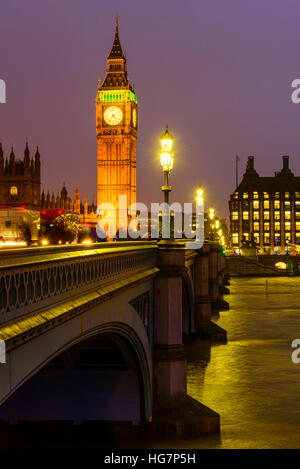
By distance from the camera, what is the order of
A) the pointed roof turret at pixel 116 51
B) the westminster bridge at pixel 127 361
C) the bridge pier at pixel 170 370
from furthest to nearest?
the pointed roof turret at pixel 116 51 → the bridge pier at pixel 170 370 → the westminster bridge at pixel 127 361

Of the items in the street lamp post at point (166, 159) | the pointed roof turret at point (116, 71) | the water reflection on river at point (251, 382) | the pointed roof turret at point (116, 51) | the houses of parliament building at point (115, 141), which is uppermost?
the pointed roof turret at point (116, 51)

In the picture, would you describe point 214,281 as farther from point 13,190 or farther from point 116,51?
point 116,51

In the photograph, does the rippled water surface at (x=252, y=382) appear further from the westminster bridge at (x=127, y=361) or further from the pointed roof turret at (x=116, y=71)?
the pointed roof turret at (x=116, y=71)

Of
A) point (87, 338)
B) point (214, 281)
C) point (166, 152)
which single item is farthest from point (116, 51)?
point (87, 338)

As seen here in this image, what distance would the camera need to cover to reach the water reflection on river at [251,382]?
25.1 metres

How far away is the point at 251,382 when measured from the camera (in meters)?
34.4

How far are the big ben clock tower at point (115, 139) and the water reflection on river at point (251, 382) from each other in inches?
4530

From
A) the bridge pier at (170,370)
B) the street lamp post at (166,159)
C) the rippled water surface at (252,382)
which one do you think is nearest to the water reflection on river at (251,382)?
the rippled water surface at (252,382)

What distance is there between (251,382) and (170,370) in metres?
12.8

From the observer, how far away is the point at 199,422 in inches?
888

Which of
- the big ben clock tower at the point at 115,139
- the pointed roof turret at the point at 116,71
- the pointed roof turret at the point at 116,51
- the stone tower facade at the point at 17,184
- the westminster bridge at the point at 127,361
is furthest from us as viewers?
the pointed roof turret at the point at 116,51

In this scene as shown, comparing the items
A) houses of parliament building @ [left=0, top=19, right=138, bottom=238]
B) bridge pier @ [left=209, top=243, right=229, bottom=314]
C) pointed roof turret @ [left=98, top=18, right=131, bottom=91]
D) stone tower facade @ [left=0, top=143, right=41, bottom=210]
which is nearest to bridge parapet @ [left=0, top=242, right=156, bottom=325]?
bridge pier @ [left=209, top=243, right=229, bottom=314]

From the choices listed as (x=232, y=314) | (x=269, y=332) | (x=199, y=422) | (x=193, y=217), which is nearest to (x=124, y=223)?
(x=193, y=217)
